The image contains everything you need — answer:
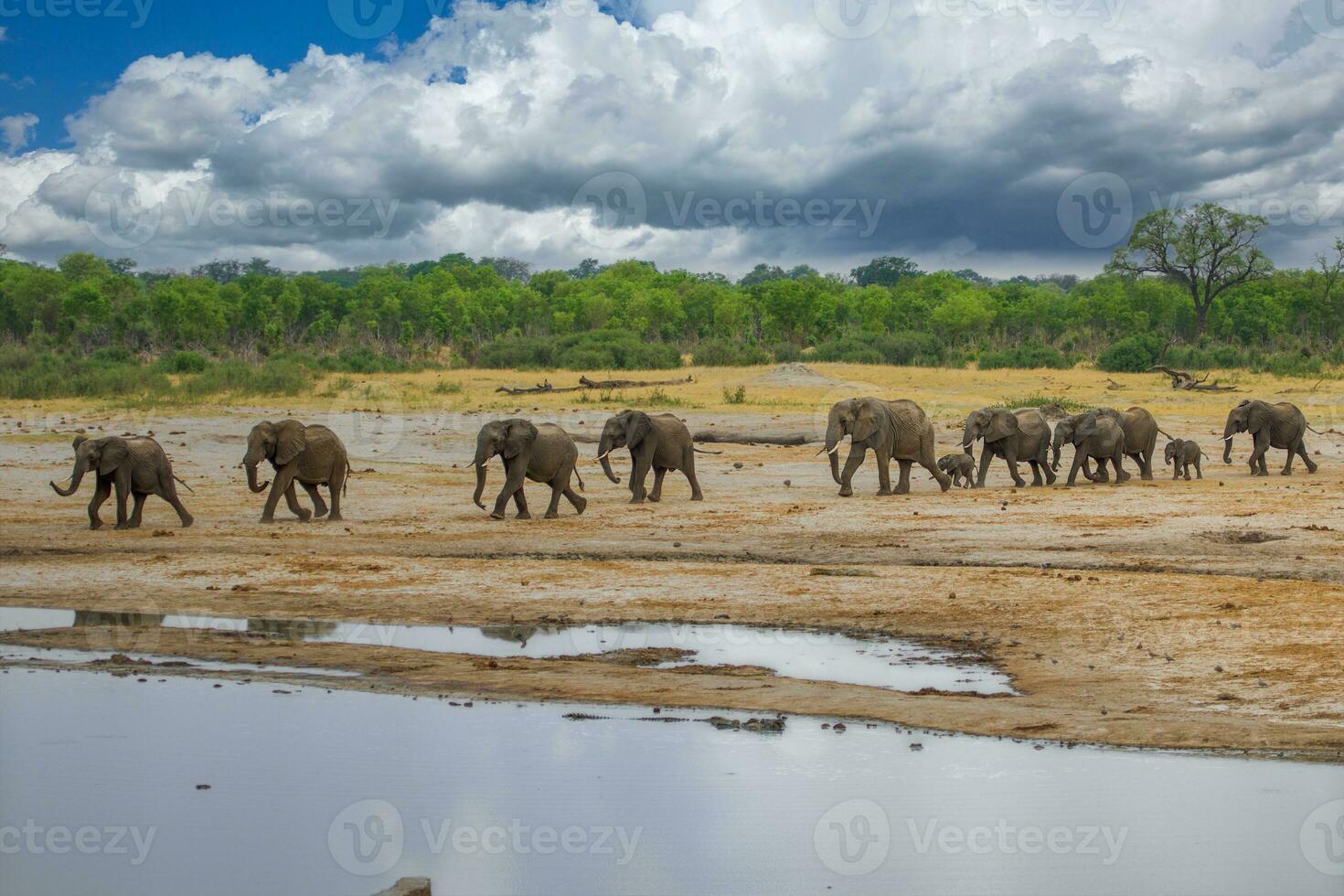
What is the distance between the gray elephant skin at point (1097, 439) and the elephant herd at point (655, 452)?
0.07 ft

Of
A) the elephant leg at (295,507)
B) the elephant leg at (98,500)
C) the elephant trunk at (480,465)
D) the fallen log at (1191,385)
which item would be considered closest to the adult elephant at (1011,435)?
the elephant trunk at (480,465)

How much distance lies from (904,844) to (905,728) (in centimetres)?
156

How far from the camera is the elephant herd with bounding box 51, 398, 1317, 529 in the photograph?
17.2m

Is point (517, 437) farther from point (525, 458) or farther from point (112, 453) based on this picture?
point (112, 453)

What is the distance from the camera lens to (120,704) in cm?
962

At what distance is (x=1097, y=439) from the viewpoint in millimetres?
22047

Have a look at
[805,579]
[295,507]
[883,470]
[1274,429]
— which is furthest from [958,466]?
[295,507]

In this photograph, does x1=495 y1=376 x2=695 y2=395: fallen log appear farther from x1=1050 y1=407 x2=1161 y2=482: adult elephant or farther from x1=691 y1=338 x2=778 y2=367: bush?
x1=1050 y1=407 x2=1161 y2=482: adult elephant

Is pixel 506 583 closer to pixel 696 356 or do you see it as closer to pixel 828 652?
pixel 828 652

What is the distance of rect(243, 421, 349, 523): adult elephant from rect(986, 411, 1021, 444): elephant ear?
9.87 m

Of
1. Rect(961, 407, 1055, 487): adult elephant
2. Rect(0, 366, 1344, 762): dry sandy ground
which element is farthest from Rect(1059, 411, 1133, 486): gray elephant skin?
Rect(0, 366, 1344, 762): dry sandy ground

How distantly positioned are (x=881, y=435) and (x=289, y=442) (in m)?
8.46

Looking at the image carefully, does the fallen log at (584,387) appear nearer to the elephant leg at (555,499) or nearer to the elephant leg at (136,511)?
the elephant leg at (555,499)

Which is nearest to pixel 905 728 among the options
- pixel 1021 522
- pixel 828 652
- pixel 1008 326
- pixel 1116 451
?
pixel 828 652
